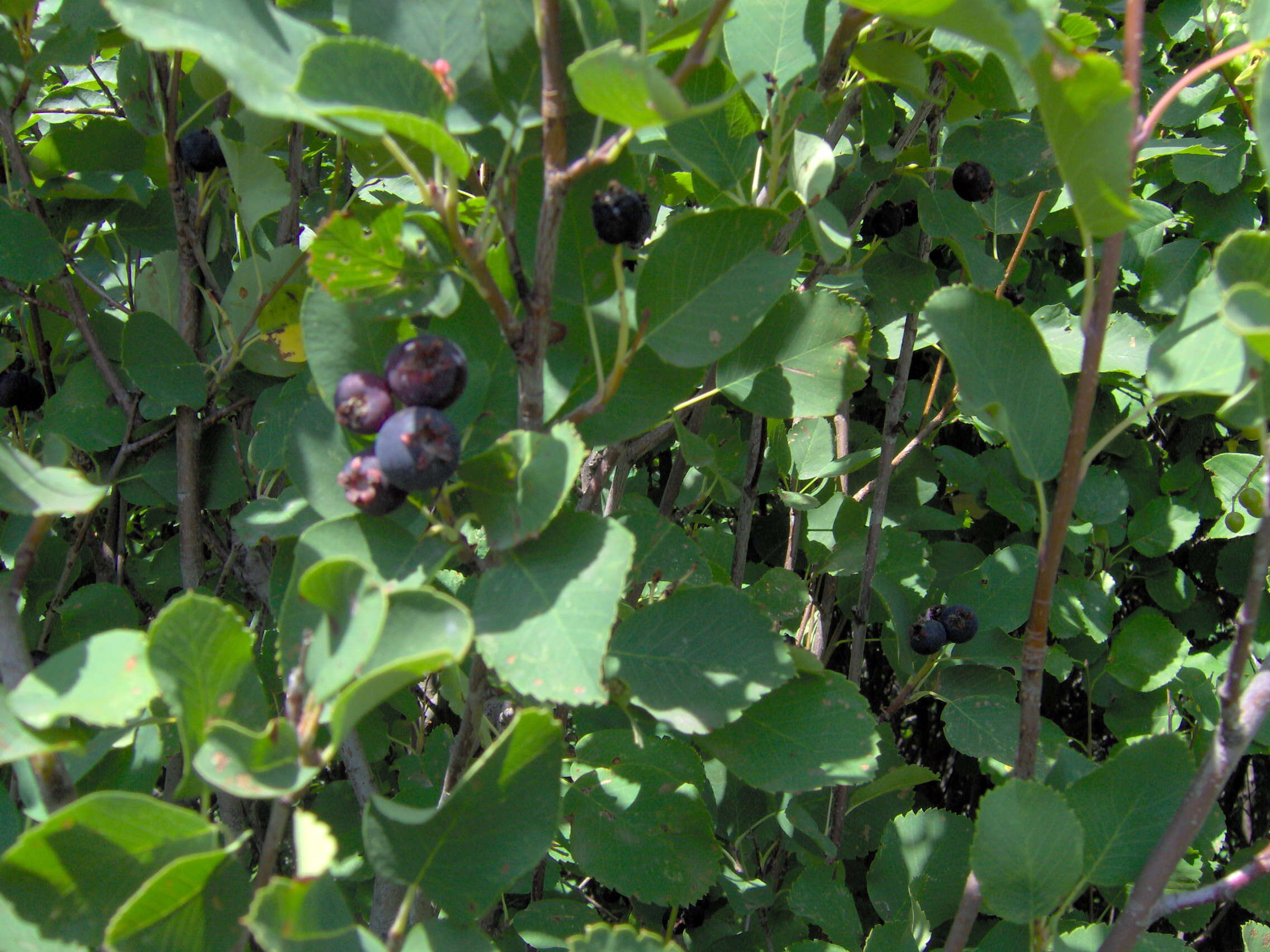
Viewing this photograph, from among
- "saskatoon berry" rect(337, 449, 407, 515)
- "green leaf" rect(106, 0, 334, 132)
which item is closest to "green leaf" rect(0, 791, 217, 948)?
"saskatoon berry" rect(337, 449, 407, 515)

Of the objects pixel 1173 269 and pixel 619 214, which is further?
pixel 1173 269

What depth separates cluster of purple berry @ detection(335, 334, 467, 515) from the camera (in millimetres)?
640

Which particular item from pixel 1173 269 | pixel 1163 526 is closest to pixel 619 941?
pixel 1163 526

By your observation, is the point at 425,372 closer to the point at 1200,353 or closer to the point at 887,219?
the point at 1200,353

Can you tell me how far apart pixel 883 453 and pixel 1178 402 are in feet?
2.91

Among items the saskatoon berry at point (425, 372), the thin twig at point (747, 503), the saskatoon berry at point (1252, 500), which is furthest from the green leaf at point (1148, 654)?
the saskatoon berry at point (425, 372)

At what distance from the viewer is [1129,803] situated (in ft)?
2.76

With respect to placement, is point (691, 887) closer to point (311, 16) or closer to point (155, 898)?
point (155, 898)

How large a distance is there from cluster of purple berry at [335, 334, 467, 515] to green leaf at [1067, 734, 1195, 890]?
666 millimetres

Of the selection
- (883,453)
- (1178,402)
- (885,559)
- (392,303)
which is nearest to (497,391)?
(392,303)

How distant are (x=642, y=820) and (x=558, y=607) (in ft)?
1.60

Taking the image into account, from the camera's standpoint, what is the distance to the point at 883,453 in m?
1.38

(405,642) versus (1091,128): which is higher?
(1091,128)

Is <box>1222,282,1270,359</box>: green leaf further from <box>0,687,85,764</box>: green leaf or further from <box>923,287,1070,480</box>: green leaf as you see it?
<box>0,687,85,764</box>: green leaf
